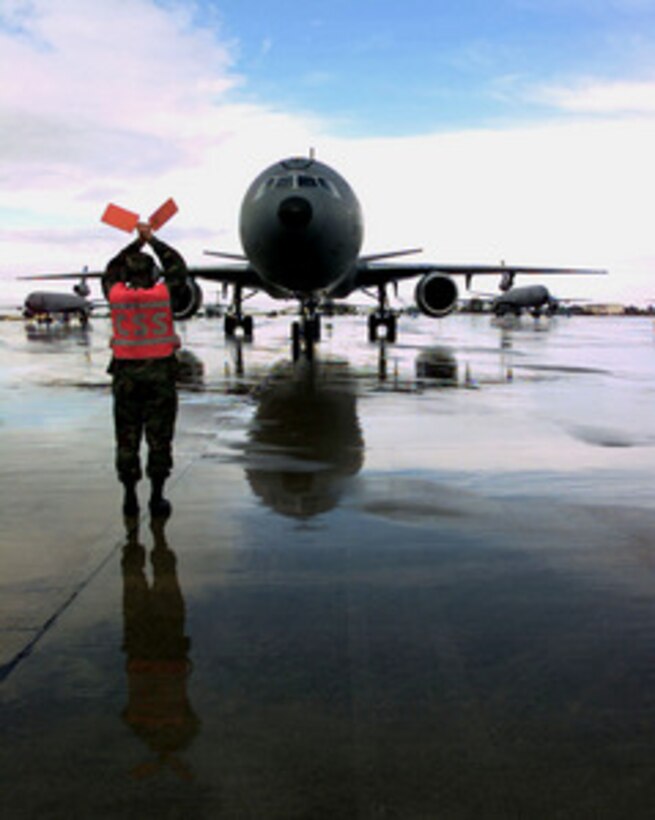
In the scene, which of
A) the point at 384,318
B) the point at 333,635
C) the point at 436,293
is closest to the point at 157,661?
the point at 333,635

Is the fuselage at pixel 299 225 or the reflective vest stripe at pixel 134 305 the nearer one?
the reflective vest stripe at pixel 134 305

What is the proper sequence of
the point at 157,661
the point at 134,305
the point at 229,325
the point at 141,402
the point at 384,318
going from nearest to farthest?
the point at 157,661
the point at 134,305
the point at 141,402
the point at 384,318
the point at 229,325

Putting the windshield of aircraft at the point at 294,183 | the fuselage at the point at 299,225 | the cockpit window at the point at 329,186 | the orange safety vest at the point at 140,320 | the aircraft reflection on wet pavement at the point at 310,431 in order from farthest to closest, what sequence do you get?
the cockpit window at the point at 329,186, the windshield of aircraft at the point at 294,183, the fuselage at the point at 299,225, the aircraft reflection on wet pavement at the point at 310,431, the orange safety vest at the point at 140,320

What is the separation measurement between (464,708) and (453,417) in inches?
306

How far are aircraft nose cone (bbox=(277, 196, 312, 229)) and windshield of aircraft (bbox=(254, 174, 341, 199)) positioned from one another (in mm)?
1116

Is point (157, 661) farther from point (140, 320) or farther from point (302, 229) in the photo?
point (302, 229)

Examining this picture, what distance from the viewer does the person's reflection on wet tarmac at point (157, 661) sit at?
103 inches

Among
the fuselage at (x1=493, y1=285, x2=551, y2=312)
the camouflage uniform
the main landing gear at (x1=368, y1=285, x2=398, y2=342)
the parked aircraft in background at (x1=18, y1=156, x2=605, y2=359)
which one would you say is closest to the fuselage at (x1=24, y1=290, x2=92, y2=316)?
the fuselage at (x1=493, y1=285, x2=551, y2=312)

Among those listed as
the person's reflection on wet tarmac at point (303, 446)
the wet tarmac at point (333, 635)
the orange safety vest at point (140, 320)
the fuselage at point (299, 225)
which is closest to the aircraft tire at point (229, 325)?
the fuselage at point (299, 225)

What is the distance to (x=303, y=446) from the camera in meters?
8.37

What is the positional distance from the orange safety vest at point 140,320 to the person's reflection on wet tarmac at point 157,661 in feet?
5.21

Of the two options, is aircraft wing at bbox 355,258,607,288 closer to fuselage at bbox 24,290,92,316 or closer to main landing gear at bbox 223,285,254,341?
main landing gear at bbox 223,285,254,341

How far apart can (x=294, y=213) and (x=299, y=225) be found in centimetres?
31

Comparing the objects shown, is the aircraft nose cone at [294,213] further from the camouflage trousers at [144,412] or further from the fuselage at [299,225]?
the camouflage trousers at [144,412]
